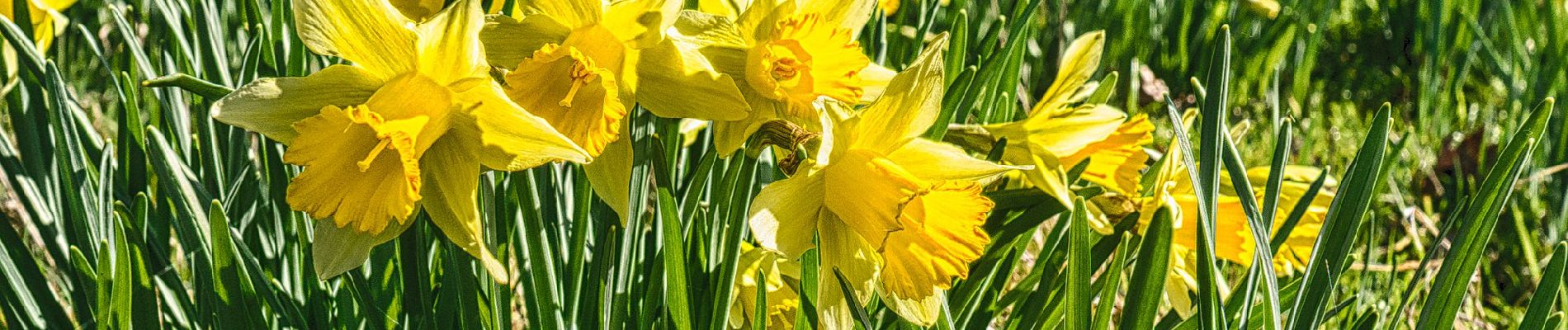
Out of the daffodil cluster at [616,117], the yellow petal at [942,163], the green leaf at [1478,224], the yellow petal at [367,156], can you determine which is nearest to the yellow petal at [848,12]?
the daffodil cluster at [616,117]

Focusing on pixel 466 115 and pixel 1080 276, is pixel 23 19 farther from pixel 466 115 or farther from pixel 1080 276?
pixel 1080 276

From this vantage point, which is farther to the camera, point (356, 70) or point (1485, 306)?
point (1485, 306)

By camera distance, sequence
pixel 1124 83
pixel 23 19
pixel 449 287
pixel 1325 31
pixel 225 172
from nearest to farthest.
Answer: pixel 449 287, pixel 23 19, pixel 225 172, pixel 1124 83, pixel 1325 31

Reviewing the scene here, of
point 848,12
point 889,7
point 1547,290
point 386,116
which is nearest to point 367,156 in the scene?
point 386,116

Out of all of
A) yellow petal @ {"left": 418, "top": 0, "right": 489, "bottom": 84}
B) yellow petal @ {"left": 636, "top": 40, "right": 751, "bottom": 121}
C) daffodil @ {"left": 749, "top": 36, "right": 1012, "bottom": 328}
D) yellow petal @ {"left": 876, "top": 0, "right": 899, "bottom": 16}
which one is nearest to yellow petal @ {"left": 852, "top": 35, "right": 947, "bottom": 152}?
daffodil @ {"left": 749, "top": 36, "right": 1012, "bottom": 328}

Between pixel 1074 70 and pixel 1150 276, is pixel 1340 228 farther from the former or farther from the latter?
pixel 1074 70

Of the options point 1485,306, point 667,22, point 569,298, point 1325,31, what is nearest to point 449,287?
point 569,298

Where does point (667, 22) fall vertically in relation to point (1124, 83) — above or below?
above
